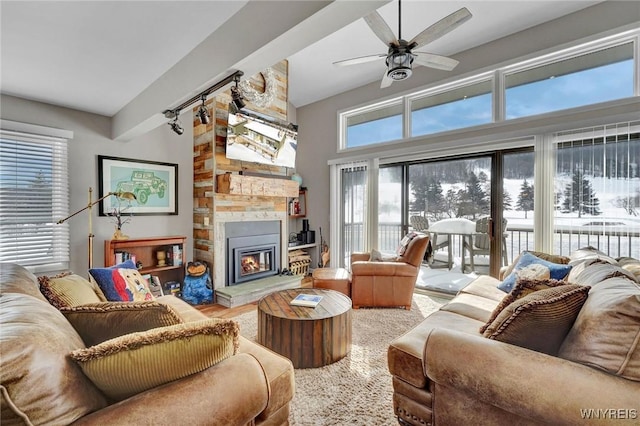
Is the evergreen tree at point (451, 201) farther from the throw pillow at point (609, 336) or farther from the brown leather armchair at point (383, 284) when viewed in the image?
the throw pillow at point (609, 336)

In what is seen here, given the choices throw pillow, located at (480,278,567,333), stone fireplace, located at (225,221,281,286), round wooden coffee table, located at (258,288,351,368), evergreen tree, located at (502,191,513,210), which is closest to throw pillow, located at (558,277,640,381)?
throw pillow, located at (480,278,567,333)

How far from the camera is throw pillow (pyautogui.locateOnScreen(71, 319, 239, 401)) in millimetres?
918

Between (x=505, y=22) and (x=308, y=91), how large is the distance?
312 cm

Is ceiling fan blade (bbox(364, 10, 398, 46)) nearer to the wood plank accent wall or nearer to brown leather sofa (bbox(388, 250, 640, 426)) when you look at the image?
brown leather sofa (bbox(388, 250, 640, 426))

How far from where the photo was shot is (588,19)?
3.04m

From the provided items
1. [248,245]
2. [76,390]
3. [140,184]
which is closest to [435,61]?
[76,390]

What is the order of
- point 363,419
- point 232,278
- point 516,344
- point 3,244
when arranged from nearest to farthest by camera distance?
point 516,344 → point 363,419 → point 3,244 → point 232,278


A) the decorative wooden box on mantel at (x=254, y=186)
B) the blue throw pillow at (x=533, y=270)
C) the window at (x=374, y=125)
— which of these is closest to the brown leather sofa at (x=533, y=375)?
the blue throw pillow at (x=533, y=270)

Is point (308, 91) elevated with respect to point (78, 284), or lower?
elevated

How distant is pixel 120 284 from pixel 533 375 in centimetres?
250

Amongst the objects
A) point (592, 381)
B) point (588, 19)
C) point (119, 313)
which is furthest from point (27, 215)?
point (588, 19)

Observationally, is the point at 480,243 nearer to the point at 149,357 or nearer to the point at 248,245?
the point at 248,245

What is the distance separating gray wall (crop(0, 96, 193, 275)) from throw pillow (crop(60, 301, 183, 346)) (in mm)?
2803

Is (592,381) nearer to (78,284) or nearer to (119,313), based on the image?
(119,313)
